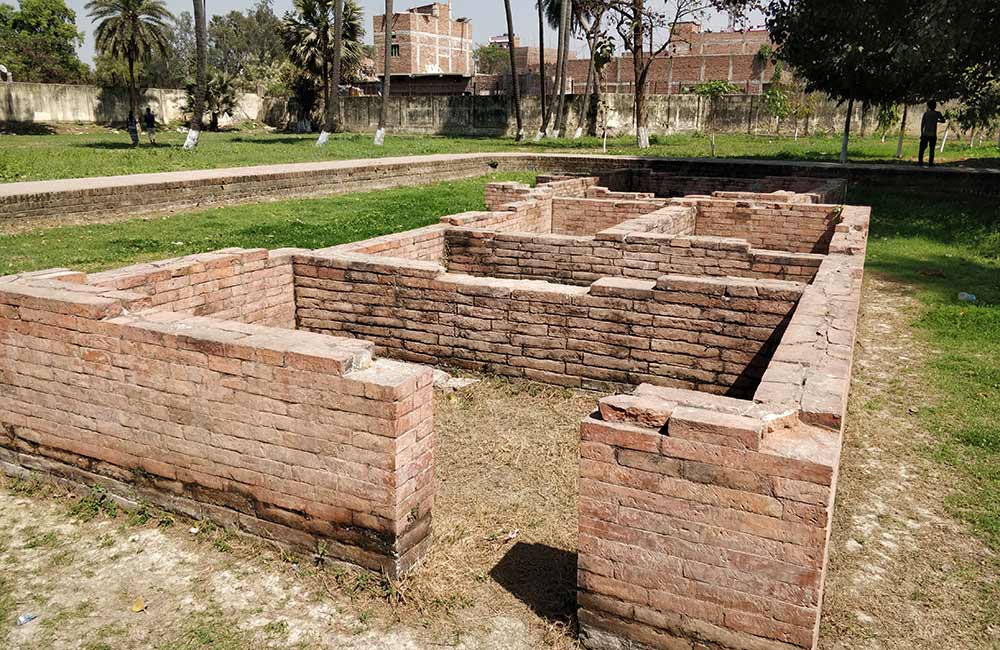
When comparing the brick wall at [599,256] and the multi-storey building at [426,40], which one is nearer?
the brick wall at [599,256]

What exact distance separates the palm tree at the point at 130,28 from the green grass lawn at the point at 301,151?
10.7 feet

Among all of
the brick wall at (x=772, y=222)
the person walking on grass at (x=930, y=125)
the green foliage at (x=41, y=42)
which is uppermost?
the green foliage at (x=41, y=42)

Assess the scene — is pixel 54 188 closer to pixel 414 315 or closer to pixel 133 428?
pixel 414 315

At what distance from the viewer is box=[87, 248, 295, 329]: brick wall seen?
17.1ft

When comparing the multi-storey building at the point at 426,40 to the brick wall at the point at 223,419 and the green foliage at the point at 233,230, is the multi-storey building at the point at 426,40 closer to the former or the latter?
the green foliage at the point at 233,230

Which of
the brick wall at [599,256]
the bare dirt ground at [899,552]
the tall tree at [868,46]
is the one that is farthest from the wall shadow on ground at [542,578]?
the tall tree at [868,46]

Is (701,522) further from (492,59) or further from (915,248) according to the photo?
(492,59)

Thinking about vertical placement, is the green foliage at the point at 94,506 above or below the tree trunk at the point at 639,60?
below

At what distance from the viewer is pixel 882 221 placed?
13.9 metres

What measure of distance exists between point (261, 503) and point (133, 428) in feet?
2.86

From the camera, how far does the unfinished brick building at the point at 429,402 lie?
276 cm

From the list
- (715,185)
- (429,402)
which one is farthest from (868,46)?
(429,402)

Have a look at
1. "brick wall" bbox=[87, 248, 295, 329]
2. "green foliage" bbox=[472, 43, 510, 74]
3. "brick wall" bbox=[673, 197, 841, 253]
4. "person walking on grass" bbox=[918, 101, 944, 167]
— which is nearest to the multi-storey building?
"green foliage" bbox=[472, 43, 510, 74]

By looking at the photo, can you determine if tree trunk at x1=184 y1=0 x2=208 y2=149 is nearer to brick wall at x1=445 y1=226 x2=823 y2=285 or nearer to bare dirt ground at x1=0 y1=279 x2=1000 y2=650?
brick wall at x1=445 y1=226 x2=823 y2=285
